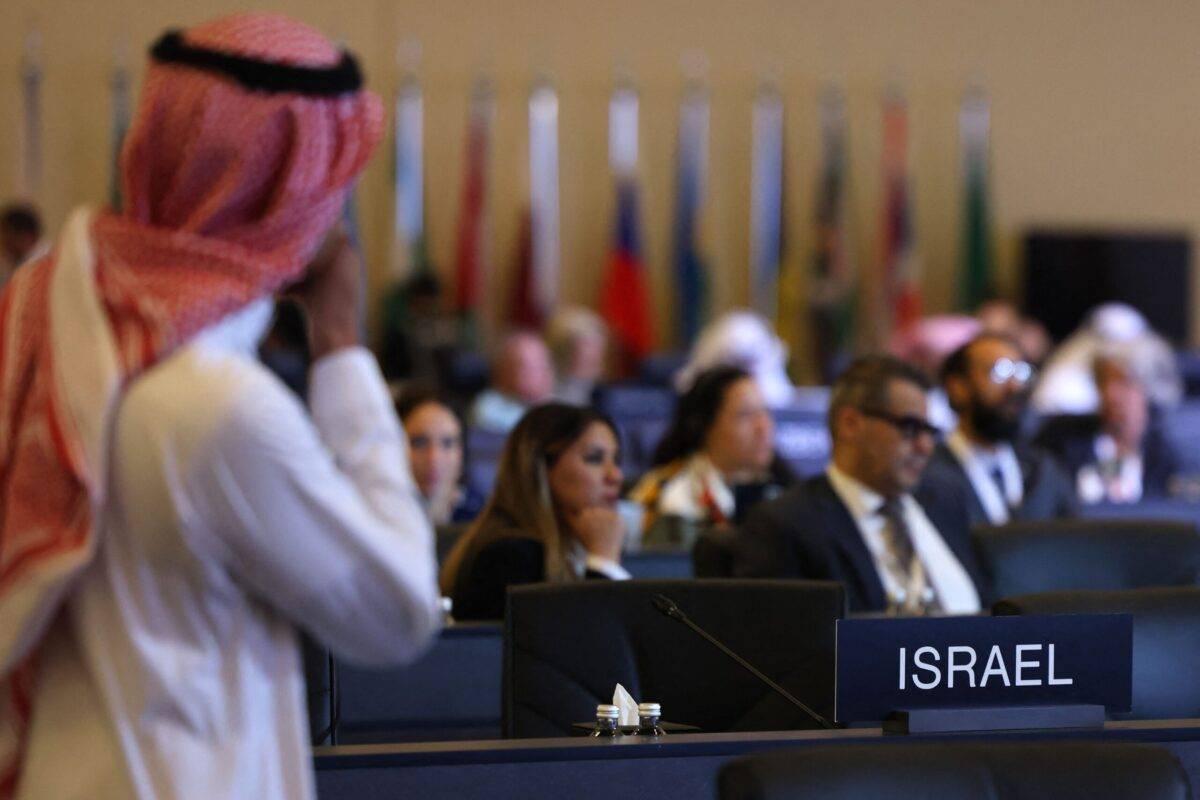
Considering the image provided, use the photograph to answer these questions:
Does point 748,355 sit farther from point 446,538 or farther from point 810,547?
point 810,547

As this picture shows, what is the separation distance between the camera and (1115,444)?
304 inches

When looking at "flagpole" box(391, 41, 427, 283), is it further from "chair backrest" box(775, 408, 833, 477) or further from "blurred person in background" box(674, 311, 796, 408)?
"chair backrest" box(775, 408, 833, 477)

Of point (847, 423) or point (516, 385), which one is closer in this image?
point (847, 423)

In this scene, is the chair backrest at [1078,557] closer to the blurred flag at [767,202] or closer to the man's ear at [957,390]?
the man's ear at [957,390]

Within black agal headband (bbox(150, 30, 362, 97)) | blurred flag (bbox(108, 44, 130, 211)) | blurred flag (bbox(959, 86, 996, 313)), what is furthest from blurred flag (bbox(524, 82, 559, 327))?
black agal headband (bbox(150, 30, 362, 97))

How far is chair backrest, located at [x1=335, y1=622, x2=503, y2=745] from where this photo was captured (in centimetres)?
377

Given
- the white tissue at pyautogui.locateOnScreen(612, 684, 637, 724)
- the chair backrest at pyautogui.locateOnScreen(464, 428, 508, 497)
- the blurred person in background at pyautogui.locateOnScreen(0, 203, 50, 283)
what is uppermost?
the blurred person in background at pyautogui.locateOnScreen(0, 203, 50, 283)

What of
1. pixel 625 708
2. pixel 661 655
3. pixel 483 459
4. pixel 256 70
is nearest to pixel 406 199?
pixel 483 459

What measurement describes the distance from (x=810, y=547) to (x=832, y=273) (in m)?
8.59

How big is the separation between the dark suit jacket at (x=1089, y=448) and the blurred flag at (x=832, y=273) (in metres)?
4.98

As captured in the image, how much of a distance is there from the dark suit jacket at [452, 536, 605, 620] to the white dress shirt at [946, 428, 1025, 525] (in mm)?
2125

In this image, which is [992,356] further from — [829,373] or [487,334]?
[487,334]

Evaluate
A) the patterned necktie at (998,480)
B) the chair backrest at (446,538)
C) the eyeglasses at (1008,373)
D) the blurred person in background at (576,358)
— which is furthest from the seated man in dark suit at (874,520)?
the blurred person in background at (576,358)

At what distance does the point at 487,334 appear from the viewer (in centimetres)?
1271
